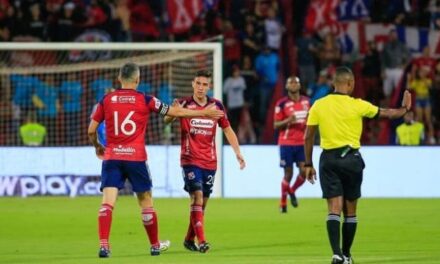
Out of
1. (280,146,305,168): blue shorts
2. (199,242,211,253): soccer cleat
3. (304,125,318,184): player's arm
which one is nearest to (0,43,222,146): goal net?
(280,146,305,168): blue shorts

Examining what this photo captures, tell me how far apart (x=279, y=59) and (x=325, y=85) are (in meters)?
1.94

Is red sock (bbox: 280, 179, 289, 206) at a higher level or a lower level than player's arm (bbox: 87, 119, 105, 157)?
lower

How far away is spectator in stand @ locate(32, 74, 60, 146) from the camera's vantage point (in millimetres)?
30125

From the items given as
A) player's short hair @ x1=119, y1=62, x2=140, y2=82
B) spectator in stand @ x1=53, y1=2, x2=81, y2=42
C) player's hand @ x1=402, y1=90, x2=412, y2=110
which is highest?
spectator in stand @ x1=53, y1=2, x2=81, y2=42

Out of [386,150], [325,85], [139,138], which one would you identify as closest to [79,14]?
[325,85]

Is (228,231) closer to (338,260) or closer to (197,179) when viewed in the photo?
(197,179)

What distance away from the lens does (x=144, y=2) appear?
3212 cm

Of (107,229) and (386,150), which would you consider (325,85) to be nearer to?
(386,150)

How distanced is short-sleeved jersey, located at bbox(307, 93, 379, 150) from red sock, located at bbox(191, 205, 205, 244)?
2345mm

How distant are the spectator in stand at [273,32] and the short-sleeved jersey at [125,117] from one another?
57.4 ft

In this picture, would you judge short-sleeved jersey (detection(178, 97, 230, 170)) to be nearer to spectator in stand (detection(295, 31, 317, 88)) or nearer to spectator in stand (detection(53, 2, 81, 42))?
spectator in stand (detection(295, 31, 317, 88))

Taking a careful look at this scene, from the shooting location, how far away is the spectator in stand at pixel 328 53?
31266 millimetres

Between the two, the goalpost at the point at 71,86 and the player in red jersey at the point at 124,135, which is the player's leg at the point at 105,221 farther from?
the goalpost at the point at 71,86

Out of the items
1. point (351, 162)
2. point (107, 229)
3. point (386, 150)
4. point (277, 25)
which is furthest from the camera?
point (277, 25)
